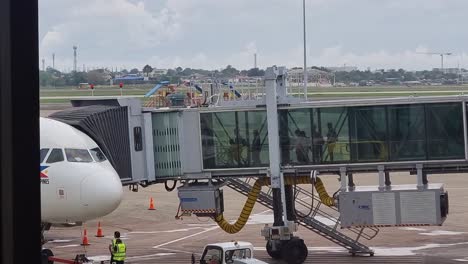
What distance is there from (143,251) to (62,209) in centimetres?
888

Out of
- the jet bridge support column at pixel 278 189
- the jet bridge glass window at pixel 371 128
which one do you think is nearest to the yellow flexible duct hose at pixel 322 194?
the jet bridge support column at pixel 278 189

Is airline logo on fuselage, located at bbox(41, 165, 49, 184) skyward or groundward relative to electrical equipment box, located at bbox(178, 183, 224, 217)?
skyward

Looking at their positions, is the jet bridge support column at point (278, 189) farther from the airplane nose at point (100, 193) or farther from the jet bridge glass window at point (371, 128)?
the airplane nose at point (100, 193)

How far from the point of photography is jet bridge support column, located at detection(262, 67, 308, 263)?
84.8ft

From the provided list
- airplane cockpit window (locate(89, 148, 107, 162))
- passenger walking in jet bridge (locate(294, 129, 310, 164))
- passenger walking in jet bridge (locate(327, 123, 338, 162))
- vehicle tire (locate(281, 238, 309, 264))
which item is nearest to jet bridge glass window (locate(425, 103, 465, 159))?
passenger walking in jet bridge (locate(327, 123, 338, 162))

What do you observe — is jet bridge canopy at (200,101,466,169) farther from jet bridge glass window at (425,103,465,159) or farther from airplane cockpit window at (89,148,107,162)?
airplane cockpit window at (89,148,107,162)

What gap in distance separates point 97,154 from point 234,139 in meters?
4.36

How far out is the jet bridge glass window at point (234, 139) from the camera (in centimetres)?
2633

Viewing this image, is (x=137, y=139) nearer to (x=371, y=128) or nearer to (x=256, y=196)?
(x=256, y=196)

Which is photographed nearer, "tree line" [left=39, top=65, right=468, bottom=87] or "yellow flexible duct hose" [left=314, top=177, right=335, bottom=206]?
"yellow flexible duct hose" [left=314, top=177, right=335, bottom=206]

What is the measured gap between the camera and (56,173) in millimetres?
23078

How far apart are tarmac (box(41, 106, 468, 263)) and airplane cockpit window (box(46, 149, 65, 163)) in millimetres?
5897

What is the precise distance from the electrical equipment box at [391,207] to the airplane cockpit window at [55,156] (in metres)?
8.05

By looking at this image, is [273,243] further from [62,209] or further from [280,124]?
[62,209]
